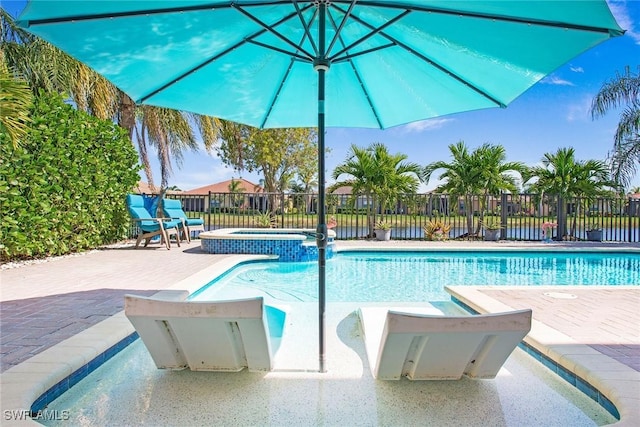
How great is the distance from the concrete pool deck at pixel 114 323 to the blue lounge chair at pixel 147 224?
256cm

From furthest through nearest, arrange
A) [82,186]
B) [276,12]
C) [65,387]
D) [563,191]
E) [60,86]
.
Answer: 1. [563,191]
2. [60,86]
3. [82,186]
4. [276,12]
5. [65,387]

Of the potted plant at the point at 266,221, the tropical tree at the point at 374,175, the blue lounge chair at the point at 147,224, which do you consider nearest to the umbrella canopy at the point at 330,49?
the blue lounge chair at the point at 147,224

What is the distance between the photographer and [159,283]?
513 cm

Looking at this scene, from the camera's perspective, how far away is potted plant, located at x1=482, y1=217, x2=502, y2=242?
12.1m

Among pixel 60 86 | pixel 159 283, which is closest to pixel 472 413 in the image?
pixel 159 283

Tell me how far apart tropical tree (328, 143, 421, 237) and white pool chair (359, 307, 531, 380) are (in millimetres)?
9720

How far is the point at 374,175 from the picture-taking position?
12062mm

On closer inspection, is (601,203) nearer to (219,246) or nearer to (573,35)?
(219,246)

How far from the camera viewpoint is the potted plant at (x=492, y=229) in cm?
1210

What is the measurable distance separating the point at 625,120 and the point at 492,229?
5917 millimetres

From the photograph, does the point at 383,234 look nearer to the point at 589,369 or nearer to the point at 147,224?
the point at 147,224

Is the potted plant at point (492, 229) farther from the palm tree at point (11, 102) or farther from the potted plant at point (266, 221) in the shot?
the palm tree at point (11, 102)

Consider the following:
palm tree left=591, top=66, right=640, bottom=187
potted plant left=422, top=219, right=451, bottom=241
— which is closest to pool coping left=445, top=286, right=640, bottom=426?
potted plant left=422, top=219, right=451, bottom=241

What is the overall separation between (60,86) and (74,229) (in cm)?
369
